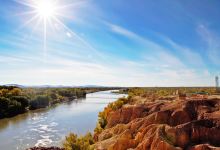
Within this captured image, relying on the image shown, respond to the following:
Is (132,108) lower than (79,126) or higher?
higher

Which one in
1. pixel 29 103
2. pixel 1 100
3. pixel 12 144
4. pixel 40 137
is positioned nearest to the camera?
pixel 12 144

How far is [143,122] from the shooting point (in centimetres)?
2109

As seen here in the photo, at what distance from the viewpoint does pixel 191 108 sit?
2119 cm

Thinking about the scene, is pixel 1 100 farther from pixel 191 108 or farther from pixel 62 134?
pixel 191 108

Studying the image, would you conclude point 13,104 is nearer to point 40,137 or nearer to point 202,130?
point 40,137

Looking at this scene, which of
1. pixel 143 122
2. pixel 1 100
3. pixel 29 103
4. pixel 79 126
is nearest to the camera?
pixel 143 122

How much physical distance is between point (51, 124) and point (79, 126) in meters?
5.67

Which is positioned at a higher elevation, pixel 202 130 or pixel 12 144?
pixel 202 130

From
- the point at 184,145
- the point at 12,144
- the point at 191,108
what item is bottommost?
the point at 12,144

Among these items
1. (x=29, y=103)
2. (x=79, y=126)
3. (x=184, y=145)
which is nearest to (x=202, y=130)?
(x=184, y=145)

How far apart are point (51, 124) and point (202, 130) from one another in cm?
3469

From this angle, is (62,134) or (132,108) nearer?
(132,108)

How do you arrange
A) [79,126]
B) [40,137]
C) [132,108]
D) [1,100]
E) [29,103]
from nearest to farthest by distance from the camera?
1. [132,108]
2. [40,137]
3. [79,126]
4. [1,100]
5. [29,103]

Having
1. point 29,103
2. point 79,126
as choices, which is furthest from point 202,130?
point 29,103
